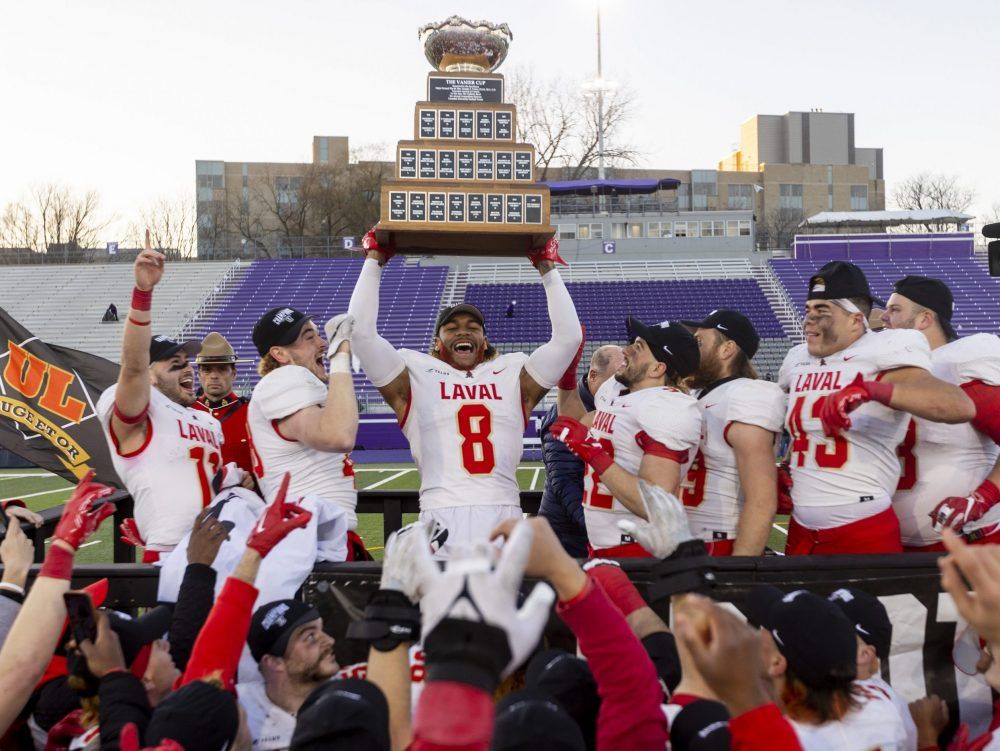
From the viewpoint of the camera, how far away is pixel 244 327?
3234 cm

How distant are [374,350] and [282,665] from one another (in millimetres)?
1743

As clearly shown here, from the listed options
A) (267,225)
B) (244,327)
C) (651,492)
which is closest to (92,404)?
(651,492)

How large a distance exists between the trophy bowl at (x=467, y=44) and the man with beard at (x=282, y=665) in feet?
17.0

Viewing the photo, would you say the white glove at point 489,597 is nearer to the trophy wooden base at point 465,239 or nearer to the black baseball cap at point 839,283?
the black baseball cap at point 839,283

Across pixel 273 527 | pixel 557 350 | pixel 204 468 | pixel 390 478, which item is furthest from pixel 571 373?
pixel 390 478

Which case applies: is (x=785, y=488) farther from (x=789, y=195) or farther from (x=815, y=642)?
(x=789, y=195)

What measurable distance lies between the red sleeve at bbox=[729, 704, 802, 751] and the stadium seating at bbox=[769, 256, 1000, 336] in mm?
32120

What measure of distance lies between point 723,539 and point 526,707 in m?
2.73

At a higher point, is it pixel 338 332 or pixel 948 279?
pixel 948 279

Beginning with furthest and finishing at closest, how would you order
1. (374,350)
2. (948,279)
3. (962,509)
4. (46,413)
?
1. (948,279)
2. (46,413)
3. (374,350)
4. (962,509)

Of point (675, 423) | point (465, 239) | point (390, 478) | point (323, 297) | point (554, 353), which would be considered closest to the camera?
point (675, 423)

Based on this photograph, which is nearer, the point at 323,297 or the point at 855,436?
the point at 855,436

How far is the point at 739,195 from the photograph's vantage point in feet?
248

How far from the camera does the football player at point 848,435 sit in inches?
154
